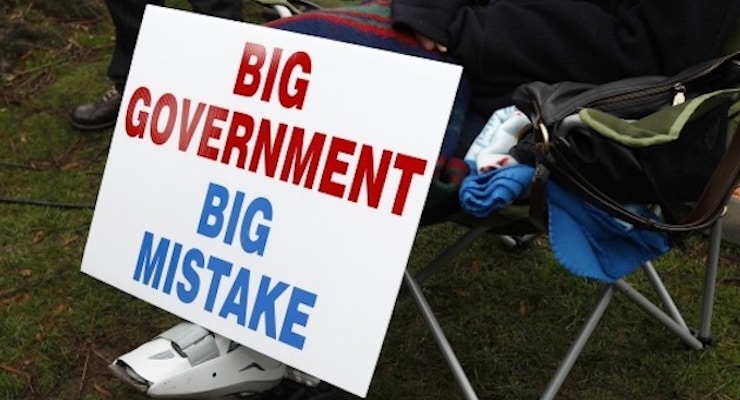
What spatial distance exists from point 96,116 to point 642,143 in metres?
2.64

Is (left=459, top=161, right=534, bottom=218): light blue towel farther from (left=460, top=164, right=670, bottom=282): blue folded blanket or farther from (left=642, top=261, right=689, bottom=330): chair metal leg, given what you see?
(left=642, top=261, right=689, bottom=330): chair metal leg

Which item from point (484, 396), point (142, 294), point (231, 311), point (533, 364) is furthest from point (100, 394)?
point (533, 364)

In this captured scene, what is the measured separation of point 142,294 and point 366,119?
61cm

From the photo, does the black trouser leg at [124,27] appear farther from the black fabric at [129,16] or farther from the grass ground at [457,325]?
the grass ground at [457,325]

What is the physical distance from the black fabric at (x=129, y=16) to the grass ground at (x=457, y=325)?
45 centimetres

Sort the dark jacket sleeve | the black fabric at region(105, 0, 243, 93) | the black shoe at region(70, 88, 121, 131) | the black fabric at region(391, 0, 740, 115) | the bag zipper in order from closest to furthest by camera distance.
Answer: the bag zipper
the black fabric at region(391, 0, 740, 115)
the dark jacket sleeve
the black fabric at region(105, 0, 243, 93)
the black shoe at region(70, 88, 121, 131)

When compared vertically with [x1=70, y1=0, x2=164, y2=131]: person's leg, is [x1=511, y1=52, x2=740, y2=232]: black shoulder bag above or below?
above

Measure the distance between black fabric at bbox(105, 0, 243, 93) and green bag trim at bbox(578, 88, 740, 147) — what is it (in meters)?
1.89

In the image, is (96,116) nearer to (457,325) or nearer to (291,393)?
(457,325)

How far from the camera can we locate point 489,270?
9.04 feet

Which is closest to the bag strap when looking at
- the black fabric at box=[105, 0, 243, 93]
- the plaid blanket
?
the plaid blanket

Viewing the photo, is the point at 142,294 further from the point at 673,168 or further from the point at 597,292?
the point at 597,292

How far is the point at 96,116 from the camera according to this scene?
3.65m

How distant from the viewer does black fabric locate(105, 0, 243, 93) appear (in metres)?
3.17
